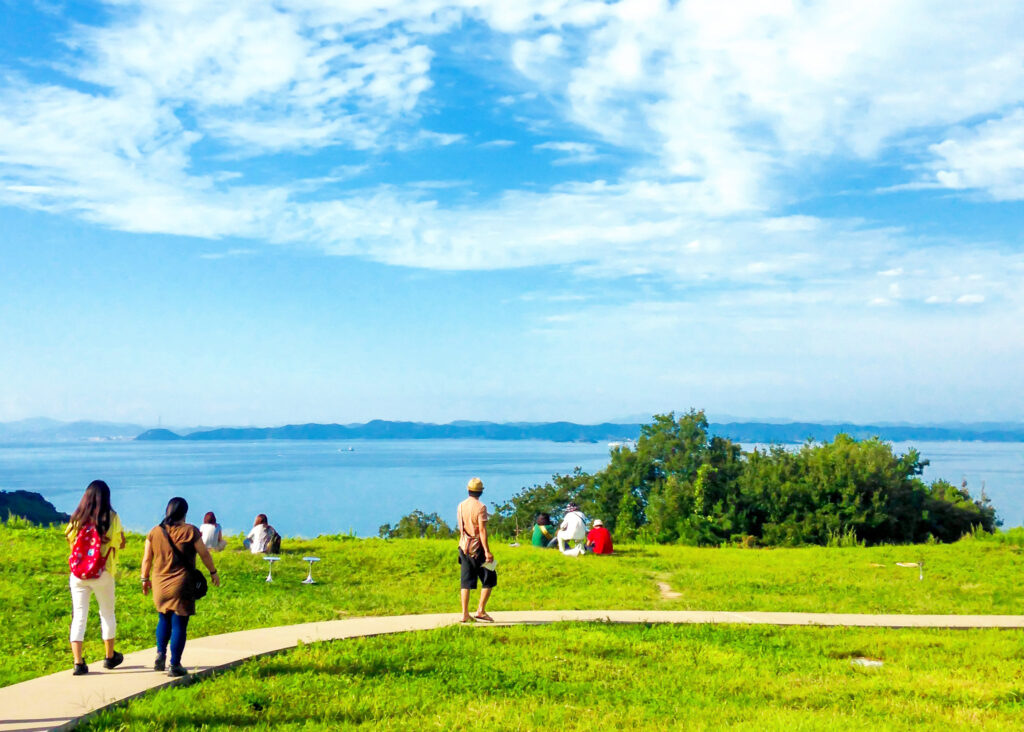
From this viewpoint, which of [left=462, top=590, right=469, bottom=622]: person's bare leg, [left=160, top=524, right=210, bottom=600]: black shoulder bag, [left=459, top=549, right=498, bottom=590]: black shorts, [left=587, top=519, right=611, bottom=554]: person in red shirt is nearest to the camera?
[left=160, top=524, right=210, bottom=600]: black shoulder bag

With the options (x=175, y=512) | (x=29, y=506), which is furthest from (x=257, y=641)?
(x=29, y=506)

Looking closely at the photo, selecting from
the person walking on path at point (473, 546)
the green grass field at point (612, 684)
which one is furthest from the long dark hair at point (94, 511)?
the person walking on path at point (473, 546)

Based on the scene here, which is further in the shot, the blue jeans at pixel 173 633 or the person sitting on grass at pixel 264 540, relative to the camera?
the person sitting on grass at pixel 264 540

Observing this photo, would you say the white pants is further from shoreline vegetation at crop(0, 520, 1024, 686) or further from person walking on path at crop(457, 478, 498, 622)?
person walking on path at crop(457, 478, 498, 622)

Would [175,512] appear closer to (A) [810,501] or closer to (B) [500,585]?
(B) [500,585]

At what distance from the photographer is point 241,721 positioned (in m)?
7.42

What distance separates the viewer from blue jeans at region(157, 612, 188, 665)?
8.39m

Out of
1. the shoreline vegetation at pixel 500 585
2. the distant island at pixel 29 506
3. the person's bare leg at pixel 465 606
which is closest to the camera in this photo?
the person's bare leg at pixel 465 606

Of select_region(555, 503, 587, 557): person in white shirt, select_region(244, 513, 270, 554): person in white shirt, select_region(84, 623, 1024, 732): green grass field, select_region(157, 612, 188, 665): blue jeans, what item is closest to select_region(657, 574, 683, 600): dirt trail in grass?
select_region(555, 503, 587, 557): person in white shirt

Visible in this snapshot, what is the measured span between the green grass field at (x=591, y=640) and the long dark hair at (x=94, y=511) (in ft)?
5.60

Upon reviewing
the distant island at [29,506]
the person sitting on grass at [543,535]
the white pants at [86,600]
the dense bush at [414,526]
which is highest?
the white pants at [86,600]

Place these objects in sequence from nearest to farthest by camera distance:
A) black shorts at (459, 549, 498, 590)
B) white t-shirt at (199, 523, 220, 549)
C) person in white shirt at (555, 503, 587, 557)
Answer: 1. black shorts at (459, 549, 498, 590)
2. white t-shirt at (199, 523, 220, 549)
3. person in white shirt at (555, 503, 587, 557)

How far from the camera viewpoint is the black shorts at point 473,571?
11.8 m

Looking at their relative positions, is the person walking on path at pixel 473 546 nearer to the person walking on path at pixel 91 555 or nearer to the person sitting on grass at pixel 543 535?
the person walking on path at pixel 91 555
